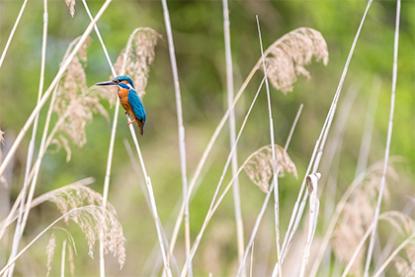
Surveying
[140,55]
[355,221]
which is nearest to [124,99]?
[140,55]

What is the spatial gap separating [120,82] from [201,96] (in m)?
7.69

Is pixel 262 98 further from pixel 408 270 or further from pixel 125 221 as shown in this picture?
pixel 408 270

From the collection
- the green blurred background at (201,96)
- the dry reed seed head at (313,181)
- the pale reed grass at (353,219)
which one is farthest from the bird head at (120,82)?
the green blurred background at (201,96)

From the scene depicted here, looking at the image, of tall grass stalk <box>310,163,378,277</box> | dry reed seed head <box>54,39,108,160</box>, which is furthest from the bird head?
tall grass stalk <box>310,163,378,277</box>

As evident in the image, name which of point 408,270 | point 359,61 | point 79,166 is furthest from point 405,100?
point 408,270

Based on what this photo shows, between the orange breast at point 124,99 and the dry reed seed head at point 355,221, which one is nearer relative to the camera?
the orange breast at point 124,99

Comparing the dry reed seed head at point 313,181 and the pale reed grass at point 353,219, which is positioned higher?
the dry reed seed head at point 313,181

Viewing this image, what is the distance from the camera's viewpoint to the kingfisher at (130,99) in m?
Result: 2.55

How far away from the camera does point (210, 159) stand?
8.42 metres

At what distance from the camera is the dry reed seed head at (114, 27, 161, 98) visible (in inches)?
99.2

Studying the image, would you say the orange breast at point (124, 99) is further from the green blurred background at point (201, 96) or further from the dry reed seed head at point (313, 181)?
the green blurred background at point (201, 96)

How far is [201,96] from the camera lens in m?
10.2

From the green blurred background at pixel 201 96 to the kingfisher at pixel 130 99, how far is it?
4.76 meters

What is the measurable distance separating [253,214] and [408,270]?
18.8 ft
